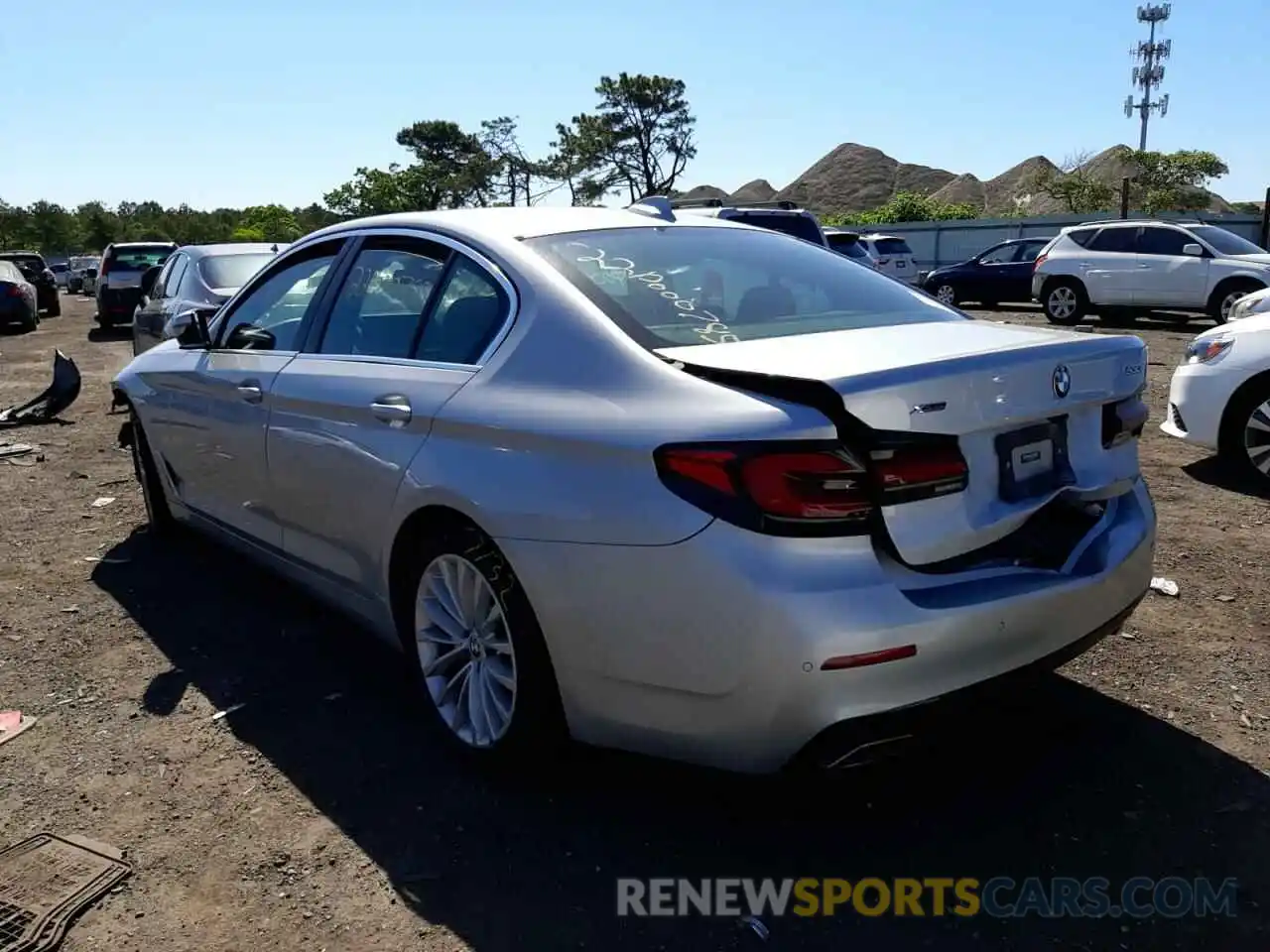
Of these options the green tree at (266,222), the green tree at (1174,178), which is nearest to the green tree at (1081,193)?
the green tree at (1174,178)

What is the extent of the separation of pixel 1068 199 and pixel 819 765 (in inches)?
1758

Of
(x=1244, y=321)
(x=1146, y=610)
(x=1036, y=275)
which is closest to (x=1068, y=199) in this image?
(x=1036, y=275)

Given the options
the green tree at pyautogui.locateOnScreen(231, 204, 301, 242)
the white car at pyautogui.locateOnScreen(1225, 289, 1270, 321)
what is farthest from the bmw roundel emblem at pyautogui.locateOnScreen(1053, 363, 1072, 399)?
the green tree at pyautogui.locateOnScreen(231, 204, 301, 242)

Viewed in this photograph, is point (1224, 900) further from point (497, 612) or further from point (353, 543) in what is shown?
point (353, 543)

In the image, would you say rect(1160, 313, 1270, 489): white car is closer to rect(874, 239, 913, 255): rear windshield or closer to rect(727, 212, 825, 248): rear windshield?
rect(727, 212, 825, 248): rear windshield

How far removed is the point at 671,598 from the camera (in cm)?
240

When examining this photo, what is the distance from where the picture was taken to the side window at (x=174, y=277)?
34.6 ft

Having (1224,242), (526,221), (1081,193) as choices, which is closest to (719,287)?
(526,221)

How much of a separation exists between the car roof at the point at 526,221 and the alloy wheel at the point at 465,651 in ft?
3.43

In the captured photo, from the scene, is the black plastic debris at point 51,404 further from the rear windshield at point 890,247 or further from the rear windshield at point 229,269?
the rear windshield at point 890,247

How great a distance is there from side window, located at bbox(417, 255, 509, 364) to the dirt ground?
124 centimetres

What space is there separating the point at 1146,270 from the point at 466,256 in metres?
15.8

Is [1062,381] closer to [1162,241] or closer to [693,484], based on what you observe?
[693,484]

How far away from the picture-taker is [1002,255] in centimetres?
2061
